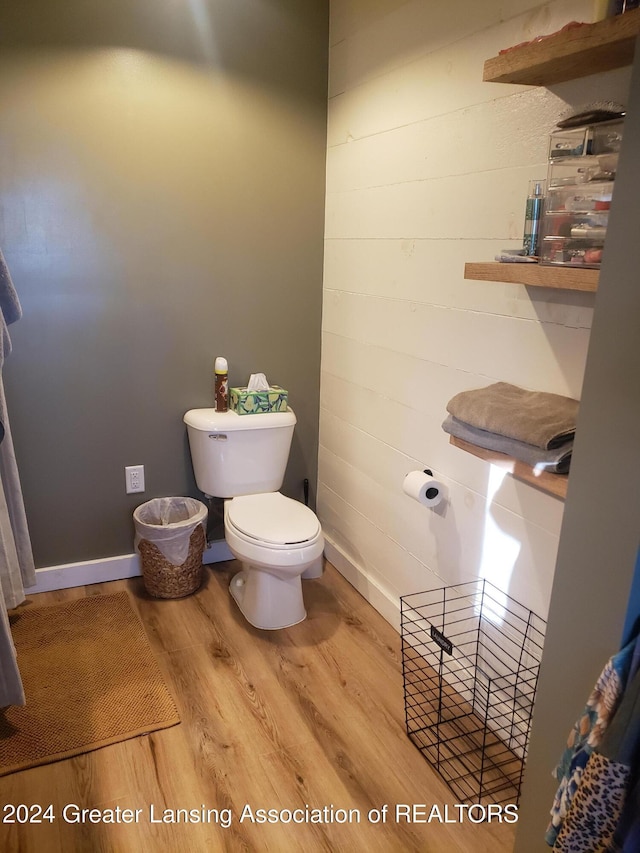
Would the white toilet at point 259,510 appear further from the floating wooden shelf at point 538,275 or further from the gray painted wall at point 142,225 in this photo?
the floating wooden shelf at point 538,275

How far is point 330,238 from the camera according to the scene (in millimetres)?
2775

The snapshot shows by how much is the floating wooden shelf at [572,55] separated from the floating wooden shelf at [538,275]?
1.39 feet

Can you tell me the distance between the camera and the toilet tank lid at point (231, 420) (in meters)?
2.59

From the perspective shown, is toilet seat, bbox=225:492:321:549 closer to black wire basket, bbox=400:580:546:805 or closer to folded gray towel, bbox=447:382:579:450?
black wire basket, bbox=400:580:546:805

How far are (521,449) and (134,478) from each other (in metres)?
1.79

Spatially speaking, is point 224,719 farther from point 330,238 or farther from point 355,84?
point 355,84

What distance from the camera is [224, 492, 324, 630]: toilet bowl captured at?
2.30 meters

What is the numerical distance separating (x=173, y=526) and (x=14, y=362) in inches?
34.9

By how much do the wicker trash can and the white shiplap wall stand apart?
0.67m

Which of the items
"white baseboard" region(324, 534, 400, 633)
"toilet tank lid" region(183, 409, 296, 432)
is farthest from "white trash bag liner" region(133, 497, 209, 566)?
"white baseboard" region(324, 534, 400, 633)

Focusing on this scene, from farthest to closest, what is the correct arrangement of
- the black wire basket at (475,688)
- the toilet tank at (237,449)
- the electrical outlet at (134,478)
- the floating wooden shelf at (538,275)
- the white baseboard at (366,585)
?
the electrical outlet at (134,478)
the toilet tank at (237,449)
the white baseboard at (366,585)
the black wire basket at (475,688)
the floating wooden shelf at (538,275)

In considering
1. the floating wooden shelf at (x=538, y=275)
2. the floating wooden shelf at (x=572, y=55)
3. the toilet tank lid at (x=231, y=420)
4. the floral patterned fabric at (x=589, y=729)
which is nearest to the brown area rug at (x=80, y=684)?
the toilet tank lid at (x=231, y=420)

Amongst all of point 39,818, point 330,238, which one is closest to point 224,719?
point 39,818

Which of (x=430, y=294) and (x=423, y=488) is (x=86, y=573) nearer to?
(x=423, y=488)
